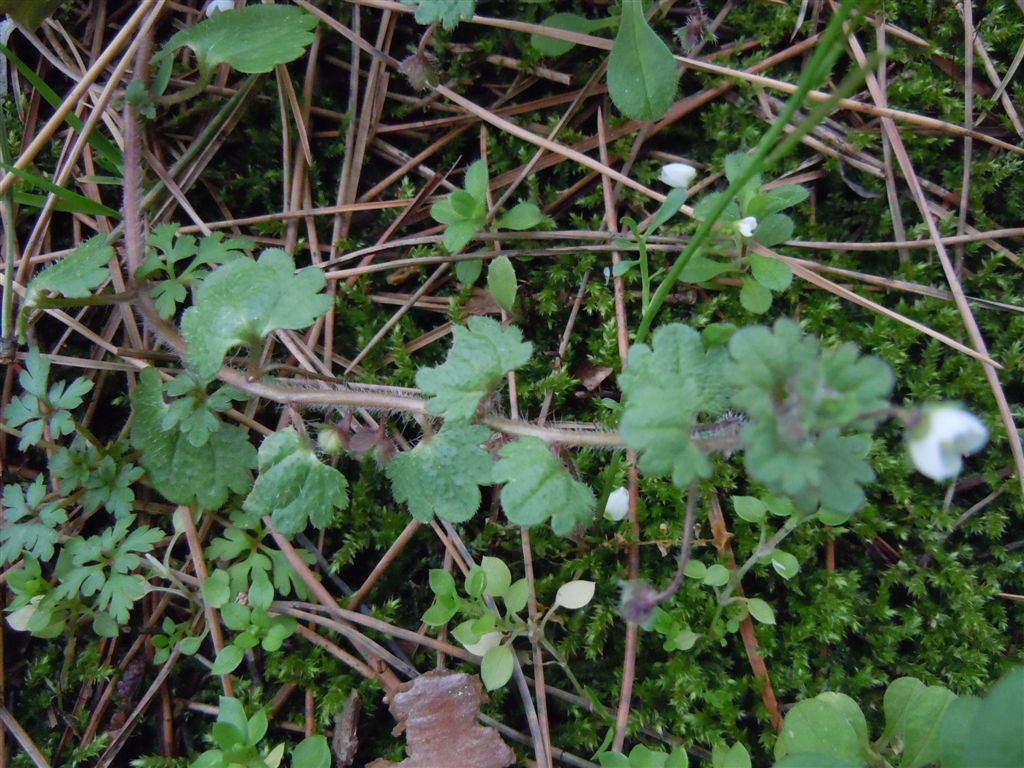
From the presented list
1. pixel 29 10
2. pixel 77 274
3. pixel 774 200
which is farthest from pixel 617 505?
pixel 29 10

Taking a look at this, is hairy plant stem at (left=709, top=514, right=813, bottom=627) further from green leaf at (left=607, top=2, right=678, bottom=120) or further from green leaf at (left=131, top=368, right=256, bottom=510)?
green leaf at (left=131, top=368, right=256, bottom=510)

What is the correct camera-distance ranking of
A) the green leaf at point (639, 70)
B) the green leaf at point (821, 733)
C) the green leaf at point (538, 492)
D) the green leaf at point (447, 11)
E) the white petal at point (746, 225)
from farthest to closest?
the green leaf at point (639, 70) < the white petal at point (746, 225) < the green leaf at point (447, 11) < the green leaf at point (821, 733) < the green leaf at point (538, 492)

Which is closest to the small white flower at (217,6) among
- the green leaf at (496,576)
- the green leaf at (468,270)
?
the green leaf at (468,270)

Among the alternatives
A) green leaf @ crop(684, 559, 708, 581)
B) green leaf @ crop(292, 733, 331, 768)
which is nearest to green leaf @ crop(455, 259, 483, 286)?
green leaf @ crop(684, 559, 708, 581)

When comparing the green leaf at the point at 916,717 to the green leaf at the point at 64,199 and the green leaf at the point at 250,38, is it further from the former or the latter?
the green leaf at the point at 64,199

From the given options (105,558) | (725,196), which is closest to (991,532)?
(725,196)

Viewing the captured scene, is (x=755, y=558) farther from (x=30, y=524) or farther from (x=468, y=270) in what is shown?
(x=30, y=524)
